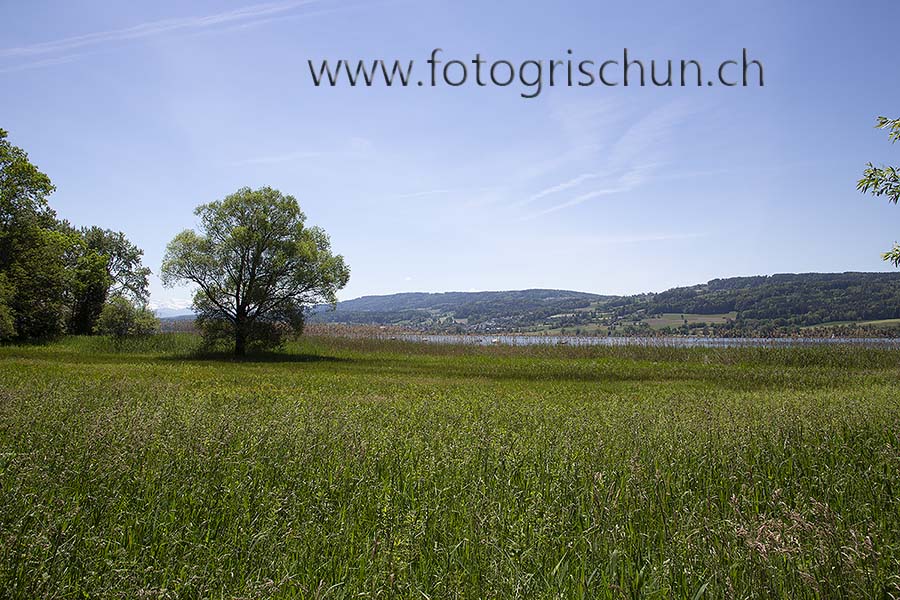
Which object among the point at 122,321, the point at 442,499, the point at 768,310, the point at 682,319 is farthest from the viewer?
the point at 682,319

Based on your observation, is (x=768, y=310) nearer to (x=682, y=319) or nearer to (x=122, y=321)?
(x=682, y=319)

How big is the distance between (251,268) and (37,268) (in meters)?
16.9

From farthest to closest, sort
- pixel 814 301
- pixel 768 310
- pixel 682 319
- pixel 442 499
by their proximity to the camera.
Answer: pixel 682 319 → pixel 768 310 → pixel 814 301 → pixel 442 499

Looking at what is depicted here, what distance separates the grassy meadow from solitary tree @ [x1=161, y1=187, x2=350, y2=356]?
918 inches

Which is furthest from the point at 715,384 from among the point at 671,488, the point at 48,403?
the point at 48,403

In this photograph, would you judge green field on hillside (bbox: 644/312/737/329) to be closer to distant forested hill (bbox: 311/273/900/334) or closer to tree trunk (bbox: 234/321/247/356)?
distant forested hill (bbox: 311/273/900/334)

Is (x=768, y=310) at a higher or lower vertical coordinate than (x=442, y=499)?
higher

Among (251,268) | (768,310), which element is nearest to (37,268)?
(251,268)

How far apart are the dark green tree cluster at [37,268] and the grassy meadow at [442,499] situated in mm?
32427

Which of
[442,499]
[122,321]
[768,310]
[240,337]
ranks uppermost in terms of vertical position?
[768,310]

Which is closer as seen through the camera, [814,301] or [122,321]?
[122,321]

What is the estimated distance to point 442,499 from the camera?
212 inches

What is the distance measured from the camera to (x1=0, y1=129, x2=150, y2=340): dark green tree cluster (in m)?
35.6

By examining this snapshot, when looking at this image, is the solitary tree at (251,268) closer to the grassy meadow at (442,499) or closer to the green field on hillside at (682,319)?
the grassy meadow at (442,499)
